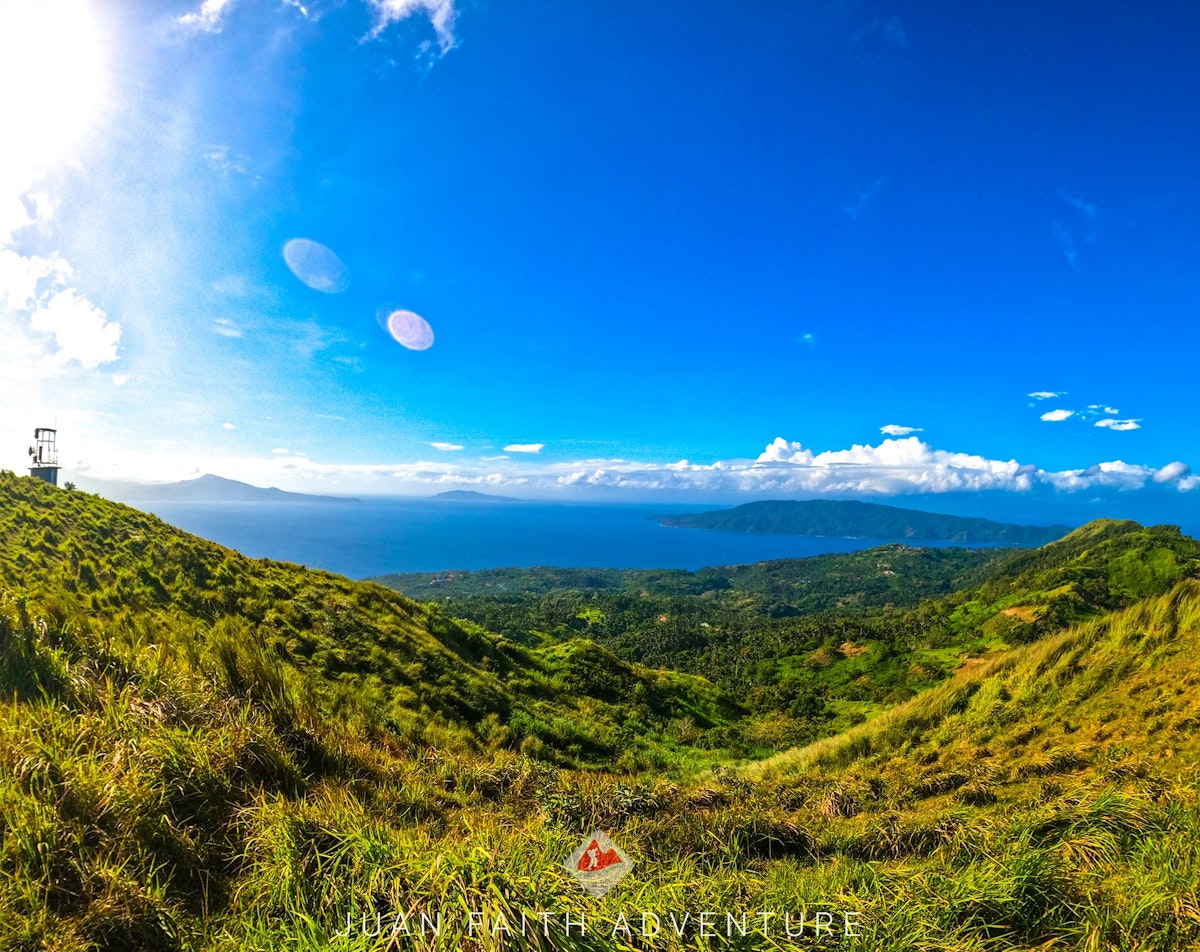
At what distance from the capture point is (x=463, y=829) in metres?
3.25

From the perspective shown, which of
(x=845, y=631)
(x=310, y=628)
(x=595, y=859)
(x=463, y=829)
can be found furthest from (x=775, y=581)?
(x=595, y=859)

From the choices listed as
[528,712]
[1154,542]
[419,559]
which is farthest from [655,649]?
[419,559]

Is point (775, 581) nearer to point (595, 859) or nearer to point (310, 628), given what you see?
point (310, 628)

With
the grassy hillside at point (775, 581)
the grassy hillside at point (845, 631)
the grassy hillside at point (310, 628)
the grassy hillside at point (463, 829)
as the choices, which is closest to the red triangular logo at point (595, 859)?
the grassy hillside at point (463, 829)

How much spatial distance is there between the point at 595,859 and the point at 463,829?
1167 millimetres

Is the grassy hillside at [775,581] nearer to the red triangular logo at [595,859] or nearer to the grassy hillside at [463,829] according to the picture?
the grassy hillside at [463,829]

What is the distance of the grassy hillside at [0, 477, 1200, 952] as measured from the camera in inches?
79.2

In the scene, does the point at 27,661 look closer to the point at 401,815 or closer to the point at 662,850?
the point at 401,815

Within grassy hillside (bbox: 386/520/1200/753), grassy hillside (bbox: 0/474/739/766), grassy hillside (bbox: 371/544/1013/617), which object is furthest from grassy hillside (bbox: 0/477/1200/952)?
grassy hillside (bbox: 371/544/1013/617)

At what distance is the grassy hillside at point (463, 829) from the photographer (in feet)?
6.60

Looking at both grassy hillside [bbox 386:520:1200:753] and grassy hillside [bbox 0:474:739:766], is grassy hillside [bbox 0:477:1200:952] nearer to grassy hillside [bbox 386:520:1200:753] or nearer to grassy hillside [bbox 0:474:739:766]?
grassy hillside [bbox 0:474:739:766]

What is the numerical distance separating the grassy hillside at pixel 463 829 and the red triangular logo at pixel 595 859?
0.45 ft

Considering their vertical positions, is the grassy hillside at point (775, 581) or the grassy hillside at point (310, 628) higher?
the grassy hillside at point (310, 628)

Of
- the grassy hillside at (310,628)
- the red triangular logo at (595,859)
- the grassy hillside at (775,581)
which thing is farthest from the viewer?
the grassy hillside at (775,581)
